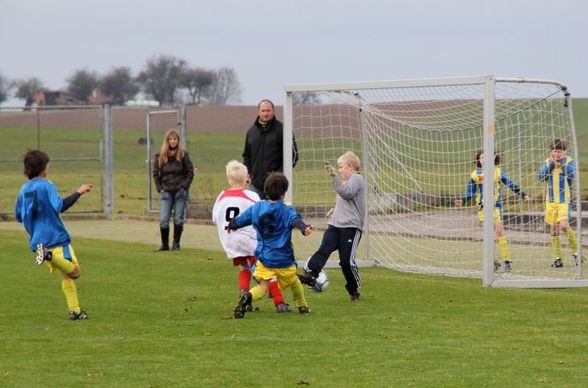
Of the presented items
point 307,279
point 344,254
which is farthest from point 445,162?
point 307,279

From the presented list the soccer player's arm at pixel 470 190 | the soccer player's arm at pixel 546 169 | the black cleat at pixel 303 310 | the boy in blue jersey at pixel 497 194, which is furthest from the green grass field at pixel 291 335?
the soccer player's arm at pixel 546 169

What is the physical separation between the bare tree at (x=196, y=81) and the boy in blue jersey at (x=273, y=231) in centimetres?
7067

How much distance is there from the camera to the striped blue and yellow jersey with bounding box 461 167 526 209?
16.9m

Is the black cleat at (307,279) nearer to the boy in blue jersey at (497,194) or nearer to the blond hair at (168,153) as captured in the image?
the boy in blue jersey at (497,194)

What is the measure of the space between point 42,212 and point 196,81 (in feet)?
236

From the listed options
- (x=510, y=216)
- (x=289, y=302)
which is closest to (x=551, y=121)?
(x=510, y=216)

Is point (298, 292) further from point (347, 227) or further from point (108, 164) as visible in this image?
point (108, 164)

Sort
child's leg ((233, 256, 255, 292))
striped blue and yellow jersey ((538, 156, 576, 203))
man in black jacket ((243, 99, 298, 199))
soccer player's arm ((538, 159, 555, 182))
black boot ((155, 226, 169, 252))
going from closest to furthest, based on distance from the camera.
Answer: child's leg ((233, 256, 255, 292)) < man in black jacket ((243, 99, 298, 199)) < striped blue and yellow jersey ((538, 156, 576, 203)) < soccer player's arm ((538, 159, 555, 182)) < black boot ((155, 226, 169, 252))

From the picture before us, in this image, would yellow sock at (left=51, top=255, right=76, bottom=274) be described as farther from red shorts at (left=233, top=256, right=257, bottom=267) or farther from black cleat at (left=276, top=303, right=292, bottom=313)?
black cleat at (left=276, top=303, right=292, bottom=313)

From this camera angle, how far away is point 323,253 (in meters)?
14.0

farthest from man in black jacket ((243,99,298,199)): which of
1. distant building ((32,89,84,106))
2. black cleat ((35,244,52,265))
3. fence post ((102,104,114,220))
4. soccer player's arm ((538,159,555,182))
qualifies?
distant building ((32,89,84,106))

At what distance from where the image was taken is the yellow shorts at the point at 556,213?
1791cm

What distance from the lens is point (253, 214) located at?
12.5 m

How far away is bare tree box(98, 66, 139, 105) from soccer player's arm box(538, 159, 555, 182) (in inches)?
2673
